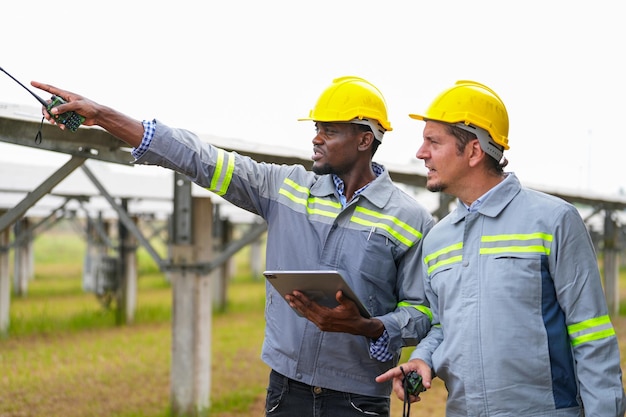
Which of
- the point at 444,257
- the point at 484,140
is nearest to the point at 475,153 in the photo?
the point at 484,140

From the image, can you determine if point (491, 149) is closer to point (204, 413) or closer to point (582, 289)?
point (582, 289)

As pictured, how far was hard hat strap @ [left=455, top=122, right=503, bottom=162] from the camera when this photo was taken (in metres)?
2.42

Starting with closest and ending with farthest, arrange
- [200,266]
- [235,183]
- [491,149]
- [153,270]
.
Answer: [491,149]
[235,183]
[200,266]
[153,270]

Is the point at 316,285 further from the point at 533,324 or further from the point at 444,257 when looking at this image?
the point at 533,324

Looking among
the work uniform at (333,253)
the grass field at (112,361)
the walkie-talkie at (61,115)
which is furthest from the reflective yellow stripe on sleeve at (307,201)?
the grass field at (112,361)

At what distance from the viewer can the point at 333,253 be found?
2691 mm

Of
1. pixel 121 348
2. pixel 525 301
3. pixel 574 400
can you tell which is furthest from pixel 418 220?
pixel 121 348

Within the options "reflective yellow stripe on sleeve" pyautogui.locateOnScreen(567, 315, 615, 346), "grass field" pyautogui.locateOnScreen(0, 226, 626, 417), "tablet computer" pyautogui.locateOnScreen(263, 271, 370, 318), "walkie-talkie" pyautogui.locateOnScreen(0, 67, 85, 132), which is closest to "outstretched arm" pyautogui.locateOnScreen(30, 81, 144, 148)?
"walkie-talkie" pyautogui.locateOnScreen(0, 67, 85, 132)

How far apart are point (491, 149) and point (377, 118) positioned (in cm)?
58

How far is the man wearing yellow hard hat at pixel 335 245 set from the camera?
2.60 m

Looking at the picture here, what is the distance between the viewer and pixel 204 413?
621 centimetres

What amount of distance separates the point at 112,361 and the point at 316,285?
6.82 metres

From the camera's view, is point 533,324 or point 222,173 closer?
point 533,324

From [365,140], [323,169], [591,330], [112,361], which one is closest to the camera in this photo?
[591,330]
